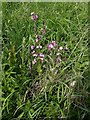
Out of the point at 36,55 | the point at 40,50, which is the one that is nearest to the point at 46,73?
the point at 36,55

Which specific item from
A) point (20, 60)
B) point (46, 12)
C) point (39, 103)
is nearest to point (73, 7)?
point (46, 12)

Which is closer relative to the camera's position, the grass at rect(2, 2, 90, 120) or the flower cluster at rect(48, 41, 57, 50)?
the grass at rect(2, 2, 90, 120)

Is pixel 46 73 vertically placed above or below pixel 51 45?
below

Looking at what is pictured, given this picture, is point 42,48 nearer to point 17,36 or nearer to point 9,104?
point 17,36

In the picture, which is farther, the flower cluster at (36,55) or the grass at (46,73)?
the flower cluster at (36,55)

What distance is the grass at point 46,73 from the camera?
1.99 metres

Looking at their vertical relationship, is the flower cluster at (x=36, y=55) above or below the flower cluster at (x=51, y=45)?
below

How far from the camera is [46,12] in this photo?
8.65ft

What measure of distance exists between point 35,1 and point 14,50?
74 cm

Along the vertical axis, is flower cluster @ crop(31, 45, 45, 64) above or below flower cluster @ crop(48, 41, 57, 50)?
below

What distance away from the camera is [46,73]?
6.82 feet

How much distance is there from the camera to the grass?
1986 mm

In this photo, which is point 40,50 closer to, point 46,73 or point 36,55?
point 36,55

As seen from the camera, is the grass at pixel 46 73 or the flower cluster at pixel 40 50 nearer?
the grass at pixel 46 73
